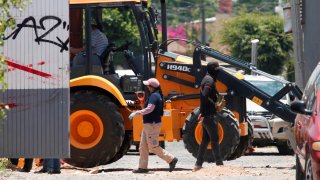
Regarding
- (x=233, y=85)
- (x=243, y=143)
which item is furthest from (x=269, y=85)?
(x=233, y=85)

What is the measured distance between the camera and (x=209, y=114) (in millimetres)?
17500

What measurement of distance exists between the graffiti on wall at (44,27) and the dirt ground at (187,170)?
2053mm

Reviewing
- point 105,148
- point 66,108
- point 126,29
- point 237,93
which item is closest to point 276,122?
point 237,93

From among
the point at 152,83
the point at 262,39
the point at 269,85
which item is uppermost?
the point at 152,83

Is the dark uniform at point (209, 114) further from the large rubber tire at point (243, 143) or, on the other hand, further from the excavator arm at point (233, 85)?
the large rubber tire at point (243, 143)

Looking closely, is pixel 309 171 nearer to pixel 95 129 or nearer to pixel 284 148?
pixel 95 129

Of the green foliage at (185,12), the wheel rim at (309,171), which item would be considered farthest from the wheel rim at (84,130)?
the green foliage at (185,12)

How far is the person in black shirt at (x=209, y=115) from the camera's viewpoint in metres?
17.5

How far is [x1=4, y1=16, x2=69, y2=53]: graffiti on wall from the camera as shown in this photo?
16.1m

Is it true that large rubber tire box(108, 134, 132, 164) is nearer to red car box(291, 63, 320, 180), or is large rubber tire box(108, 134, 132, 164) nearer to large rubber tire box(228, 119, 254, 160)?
large rubber tire box(228, 119, 254, 160)

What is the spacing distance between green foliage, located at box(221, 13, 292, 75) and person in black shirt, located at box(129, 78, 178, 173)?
101 ft

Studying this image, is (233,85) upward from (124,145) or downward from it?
upward

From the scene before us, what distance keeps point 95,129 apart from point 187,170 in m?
1.87

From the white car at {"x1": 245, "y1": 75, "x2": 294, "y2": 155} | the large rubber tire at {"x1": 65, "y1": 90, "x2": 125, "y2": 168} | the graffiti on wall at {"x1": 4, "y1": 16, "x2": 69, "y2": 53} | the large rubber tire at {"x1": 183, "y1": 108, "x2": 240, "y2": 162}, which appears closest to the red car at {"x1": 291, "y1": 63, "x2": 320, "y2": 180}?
the graffiti on wall at {"x1": 4, "y1": 16, "x2": 69, "y2": 53}
